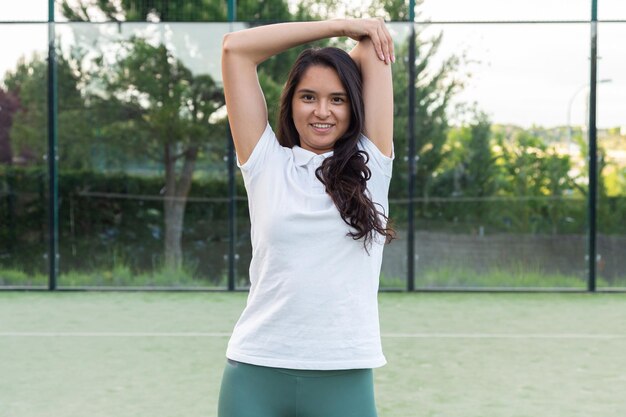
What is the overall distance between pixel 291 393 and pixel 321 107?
430mm

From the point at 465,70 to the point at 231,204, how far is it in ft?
6.47

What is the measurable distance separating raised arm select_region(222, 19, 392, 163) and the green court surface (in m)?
2.50

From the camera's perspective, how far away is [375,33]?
1.67m

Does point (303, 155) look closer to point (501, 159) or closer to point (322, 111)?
point (322, 111)

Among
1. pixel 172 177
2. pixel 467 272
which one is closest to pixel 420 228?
pixel 467 272

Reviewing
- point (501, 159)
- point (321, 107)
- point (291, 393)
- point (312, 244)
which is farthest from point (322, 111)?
point (501, 159)

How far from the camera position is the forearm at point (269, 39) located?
165cm

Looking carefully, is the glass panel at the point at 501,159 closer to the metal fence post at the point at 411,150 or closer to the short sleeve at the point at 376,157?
the metal fence post at the point at 411,150

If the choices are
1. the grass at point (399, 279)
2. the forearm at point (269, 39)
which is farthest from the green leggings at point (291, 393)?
the grass at point (399, 279)

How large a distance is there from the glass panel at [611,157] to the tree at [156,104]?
9.18 ft

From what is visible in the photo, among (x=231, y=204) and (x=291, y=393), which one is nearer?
(x=291, y=393)

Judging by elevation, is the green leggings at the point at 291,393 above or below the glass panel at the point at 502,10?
below

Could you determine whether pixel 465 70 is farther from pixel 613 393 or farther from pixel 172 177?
pixel 613 393

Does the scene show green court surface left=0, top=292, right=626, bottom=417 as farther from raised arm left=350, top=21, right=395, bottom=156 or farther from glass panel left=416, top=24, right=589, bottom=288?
raised arm left=350, top=21, right=395, bottom=156
